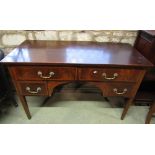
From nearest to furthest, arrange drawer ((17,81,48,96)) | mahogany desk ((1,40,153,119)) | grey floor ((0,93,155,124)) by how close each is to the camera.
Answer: mahogany desk ((1,40,153,119)) → drawer ((17,81,48,96)) → grey floor ((0,93,155,124))

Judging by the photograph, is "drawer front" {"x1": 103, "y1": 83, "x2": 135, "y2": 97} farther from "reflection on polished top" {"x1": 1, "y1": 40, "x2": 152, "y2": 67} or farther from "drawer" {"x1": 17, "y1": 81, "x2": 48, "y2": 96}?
"drawer" {"x1": 17, "y1": 81, "x2": 48, "y2": 96}

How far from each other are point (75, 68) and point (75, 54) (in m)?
0.15

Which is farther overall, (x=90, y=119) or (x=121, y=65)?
(x=90, y=119)

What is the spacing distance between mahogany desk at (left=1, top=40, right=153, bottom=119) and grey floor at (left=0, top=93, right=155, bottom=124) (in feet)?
1.20

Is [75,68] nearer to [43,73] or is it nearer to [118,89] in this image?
[43,73]

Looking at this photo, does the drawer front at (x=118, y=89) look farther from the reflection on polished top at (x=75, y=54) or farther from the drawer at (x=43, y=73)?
the drawer at (x=43, y=73)

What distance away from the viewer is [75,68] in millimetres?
1034

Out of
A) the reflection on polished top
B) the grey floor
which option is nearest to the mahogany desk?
the reflection on polished top

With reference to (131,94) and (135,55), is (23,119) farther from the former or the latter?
(135,55)

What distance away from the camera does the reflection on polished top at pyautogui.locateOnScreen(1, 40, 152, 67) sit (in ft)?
3.33

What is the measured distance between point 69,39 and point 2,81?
0.78 metres

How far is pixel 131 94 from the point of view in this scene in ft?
3.94
